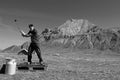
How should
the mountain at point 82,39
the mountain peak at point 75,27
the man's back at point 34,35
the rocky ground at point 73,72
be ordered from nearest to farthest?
1. the rocky ground at point 73,72
2. the man's back at point 34,35
3. the mountain at point 82,39
4. the mountain peak at point 75,27

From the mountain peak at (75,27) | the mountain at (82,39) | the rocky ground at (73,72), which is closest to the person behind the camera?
the rocky ground at (73,72)

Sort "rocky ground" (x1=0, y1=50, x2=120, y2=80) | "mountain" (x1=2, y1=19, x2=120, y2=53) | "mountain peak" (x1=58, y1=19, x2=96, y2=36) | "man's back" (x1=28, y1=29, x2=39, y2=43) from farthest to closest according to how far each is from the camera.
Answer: "mountain peak" (x1=58, y1=19, x2=96, y2=36) → "mountain" (x1=2, y1=19, x2=120, y2=53) → "man's back" (x1=28, y1=29, x2=39, y2=43) → "rocky ground" (x1=0, y1=50, x2=120, y2=80)

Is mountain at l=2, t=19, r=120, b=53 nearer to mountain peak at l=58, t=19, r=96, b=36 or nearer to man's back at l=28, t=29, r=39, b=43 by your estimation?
mountain peak at l=58, t=19, r=96, b=36

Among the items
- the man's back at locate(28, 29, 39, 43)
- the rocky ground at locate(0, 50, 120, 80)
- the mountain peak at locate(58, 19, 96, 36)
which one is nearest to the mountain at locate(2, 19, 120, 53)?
the mountain peak at locate(58, 19, 96, 36)

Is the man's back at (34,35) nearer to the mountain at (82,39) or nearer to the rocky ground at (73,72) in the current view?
the rocky ground at (73,72)

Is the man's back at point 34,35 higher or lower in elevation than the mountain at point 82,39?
lower

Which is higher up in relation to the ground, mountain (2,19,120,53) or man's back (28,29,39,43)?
mountain (2,19,120,53)

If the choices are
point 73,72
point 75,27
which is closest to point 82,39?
point 75,27

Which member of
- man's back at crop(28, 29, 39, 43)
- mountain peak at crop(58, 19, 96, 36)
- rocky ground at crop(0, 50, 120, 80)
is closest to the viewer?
rocky ground at crop(0, 50, 120, 80)

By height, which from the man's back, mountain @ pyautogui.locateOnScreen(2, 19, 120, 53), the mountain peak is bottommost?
the man's back

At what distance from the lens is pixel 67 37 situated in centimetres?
10688

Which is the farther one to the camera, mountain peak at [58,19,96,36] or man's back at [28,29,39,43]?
mountain peak at [58,19,96,36]

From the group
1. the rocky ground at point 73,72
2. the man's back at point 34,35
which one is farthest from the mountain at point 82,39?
the man's back at point 34,35

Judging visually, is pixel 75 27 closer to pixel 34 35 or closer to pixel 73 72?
pixel 73 72
